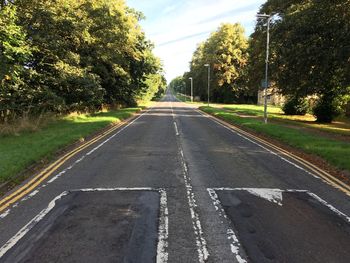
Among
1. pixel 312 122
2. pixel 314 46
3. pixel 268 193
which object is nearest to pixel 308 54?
pixel 314 46

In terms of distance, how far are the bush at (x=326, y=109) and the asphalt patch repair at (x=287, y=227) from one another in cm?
2773

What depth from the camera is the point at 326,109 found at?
33.9 meters

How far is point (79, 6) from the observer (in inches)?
1181

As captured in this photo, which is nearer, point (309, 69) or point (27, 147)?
point (27, 147)

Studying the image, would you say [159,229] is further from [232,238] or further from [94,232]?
[232,238]

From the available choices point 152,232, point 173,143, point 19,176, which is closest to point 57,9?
point 173,143

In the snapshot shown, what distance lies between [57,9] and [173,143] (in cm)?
1338

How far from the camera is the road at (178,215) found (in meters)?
5.24

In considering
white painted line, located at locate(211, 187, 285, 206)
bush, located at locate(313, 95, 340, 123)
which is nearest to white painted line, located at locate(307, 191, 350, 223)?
white painted line, located at locate(211, 187, 285, 206)

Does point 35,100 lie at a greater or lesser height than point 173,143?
greater

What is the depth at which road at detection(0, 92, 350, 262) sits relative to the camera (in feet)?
17.2

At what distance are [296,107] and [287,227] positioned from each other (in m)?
37.3

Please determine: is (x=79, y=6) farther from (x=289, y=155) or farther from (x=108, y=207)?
(x=108, y=207)

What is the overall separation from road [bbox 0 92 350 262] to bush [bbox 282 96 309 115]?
3115 centimetres
